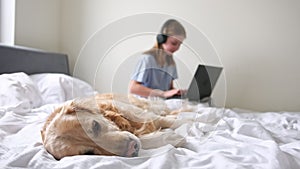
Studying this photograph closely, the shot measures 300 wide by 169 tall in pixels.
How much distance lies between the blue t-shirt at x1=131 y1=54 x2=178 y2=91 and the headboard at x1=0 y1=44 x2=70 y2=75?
878 mm

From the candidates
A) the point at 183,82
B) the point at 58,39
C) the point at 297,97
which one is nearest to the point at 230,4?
the point at 297,97

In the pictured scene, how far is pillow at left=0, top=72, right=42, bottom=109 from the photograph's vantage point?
1264 mm

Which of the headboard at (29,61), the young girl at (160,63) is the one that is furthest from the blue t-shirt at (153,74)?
the headboard at (29,61)

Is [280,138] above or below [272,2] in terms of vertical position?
below

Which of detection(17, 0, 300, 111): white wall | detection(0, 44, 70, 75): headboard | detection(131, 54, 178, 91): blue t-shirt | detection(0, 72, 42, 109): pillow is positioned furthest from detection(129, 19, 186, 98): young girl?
detection(0, 44, 70, 75): headboard

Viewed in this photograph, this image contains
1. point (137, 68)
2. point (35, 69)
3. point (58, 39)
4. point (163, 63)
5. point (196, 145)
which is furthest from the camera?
point (58, 39)

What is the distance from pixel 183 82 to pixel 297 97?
1121 mm

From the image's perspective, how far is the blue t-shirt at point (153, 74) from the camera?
1.20 meters

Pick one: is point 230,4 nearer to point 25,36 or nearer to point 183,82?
point 183,82

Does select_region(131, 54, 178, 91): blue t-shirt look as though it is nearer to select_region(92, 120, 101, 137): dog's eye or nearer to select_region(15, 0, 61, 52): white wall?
select_region(92, 120, 101, 137): dog's eye

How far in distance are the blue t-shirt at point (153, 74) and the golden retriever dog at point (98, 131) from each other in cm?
29

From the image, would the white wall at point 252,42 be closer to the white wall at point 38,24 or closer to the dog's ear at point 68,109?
the white wall at point 38,24

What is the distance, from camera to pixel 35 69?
188cm

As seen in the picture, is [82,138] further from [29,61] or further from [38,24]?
[38,24]
